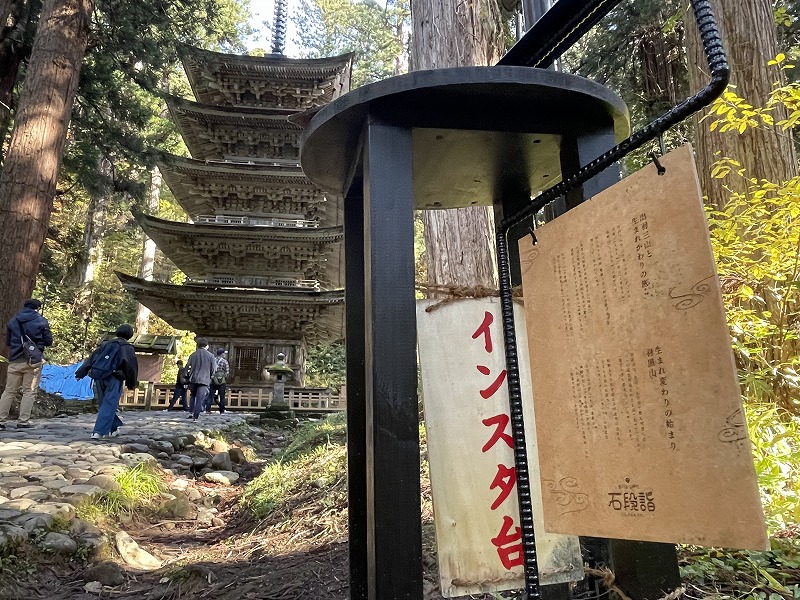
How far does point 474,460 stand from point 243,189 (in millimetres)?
13128

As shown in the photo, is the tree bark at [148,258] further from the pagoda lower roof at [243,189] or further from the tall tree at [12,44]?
the tall tree at [12,44]

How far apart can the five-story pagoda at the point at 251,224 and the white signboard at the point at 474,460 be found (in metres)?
11.2

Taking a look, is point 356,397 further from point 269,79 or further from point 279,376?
point 269,79

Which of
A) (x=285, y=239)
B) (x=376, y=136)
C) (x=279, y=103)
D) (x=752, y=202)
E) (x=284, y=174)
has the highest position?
(x=279, y=103)

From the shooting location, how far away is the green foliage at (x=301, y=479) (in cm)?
427

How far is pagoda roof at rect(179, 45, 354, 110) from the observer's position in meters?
13.0

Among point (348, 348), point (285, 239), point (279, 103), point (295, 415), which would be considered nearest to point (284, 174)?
point (285, 239)

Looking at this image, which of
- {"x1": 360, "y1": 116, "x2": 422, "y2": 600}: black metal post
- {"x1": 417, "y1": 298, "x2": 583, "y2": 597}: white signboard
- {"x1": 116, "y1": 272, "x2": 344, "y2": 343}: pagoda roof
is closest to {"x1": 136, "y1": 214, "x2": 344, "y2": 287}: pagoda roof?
{"x1": 116, "y1": 272, "x2": 344, "y2": 343}: pagoda roof

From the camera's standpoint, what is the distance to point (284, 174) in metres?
12.7

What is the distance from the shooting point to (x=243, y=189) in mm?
13398

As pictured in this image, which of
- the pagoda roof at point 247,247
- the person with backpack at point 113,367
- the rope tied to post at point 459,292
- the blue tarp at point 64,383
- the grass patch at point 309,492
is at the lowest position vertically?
the grass patch at point 309,492

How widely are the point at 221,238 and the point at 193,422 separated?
17.4 ft

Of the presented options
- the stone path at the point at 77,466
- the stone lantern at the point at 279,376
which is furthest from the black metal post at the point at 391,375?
the stone lantern at the point at 279,376

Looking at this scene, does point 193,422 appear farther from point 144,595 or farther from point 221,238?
point 144,595
